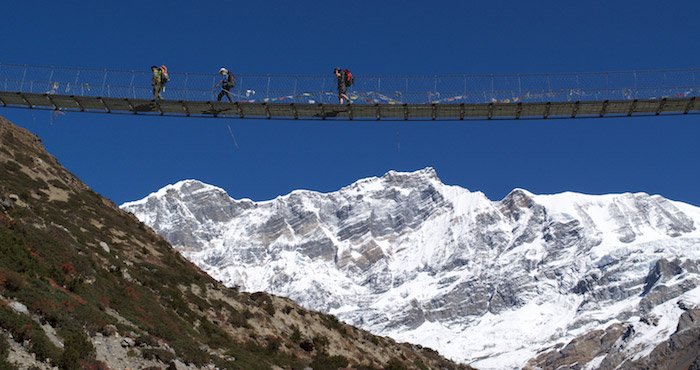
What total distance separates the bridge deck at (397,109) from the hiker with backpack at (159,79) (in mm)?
920

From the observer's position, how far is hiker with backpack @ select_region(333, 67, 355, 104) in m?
40.6

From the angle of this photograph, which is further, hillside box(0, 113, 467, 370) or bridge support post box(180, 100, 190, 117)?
Answer: bridge support post box(180, 100, 190, 117)

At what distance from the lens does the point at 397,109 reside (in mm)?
39406

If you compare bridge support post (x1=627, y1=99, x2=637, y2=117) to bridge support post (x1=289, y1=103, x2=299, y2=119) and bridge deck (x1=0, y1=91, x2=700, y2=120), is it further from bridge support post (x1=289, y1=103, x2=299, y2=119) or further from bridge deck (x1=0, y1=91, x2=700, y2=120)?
bridge support post (x1=289, y1=103, x2=299, y2=119)

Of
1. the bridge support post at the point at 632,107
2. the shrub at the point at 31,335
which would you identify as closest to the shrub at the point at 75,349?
the shrub at the point at 31,335

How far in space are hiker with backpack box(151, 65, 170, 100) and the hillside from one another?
25.1 feet

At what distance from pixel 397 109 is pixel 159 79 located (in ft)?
34.3

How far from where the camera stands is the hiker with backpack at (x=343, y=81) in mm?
40594

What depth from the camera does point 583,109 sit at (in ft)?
130

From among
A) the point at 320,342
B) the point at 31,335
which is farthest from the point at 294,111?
the point at 320,342

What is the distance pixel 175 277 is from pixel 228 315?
3.64 meters

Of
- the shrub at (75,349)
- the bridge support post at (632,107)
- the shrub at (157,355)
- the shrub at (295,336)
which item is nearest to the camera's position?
the shrub at (75,349)

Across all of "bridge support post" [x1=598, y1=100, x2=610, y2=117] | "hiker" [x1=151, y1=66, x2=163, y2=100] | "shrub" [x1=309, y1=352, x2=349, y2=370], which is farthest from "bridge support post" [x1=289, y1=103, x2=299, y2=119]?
"shrub" [x1=309, y1=352, x2=349, y2=370]

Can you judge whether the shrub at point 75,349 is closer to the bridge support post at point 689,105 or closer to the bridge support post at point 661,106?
the bridge support post at point 661,106
